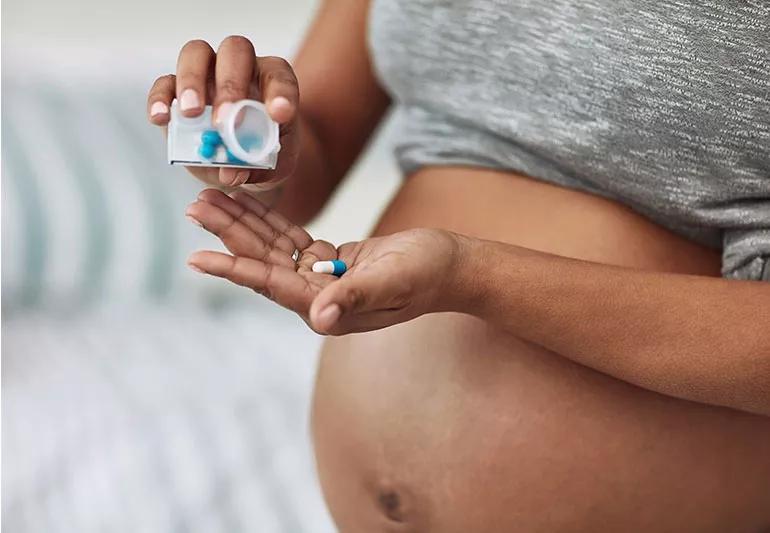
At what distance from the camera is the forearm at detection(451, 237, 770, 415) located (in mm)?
645

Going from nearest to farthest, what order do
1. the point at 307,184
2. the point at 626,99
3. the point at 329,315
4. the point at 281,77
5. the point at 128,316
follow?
the point at 329,315 → the point at 281,77 → the point at 626,99 → the point at 307,184 → the point at 128,316

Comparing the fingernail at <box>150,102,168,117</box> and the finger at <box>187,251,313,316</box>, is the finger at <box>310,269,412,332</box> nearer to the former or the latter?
the finger at <box>187,251,313,316</box>

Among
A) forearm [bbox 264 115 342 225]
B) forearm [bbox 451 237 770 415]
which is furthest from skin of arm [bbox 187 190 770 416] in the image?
forearm [bbox 264 115 342 225]

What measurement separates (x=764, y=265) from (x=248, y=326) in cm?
93

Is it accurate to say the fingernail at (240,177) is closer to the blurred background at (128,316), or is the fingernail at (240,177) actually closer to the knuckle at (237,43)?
the knuckle at (237,43)

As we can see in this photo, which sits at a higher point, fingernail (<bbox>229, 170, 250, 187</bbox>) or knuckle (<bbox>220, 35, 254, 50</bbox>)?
knuckle (<bbox>220, 35, 254, 50</bbox>)

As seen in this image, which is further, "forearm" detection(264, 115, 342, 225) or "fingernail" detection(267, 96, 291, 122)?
"forearm" detection(264, 115, 342, 225)

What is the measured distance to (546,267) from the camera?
2.15ft

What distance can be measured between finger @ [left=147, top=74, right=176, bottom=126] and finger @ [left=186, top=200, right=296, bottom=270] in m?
0.05

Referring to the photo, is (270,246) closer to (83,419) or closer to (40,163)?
(83,419)

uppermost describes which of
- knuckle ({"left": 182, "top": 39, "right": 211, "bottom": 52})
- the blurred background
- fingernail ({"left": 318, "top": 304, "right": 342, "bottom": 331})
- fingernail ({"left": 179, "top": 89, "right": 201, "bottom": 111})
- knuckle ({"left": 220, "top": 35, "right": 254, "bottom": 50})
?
knuckle ({"left": 220, "top": 35, "right": 254, "bottom": 50})

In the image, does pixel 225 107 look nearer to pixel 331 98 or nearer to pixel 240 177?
pixel 240 177

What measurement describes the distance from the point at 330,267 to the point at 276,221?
0.24 ft

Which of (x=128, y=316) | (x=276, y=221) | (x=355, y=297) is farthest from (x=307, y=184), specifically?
(x=128, y=316)
